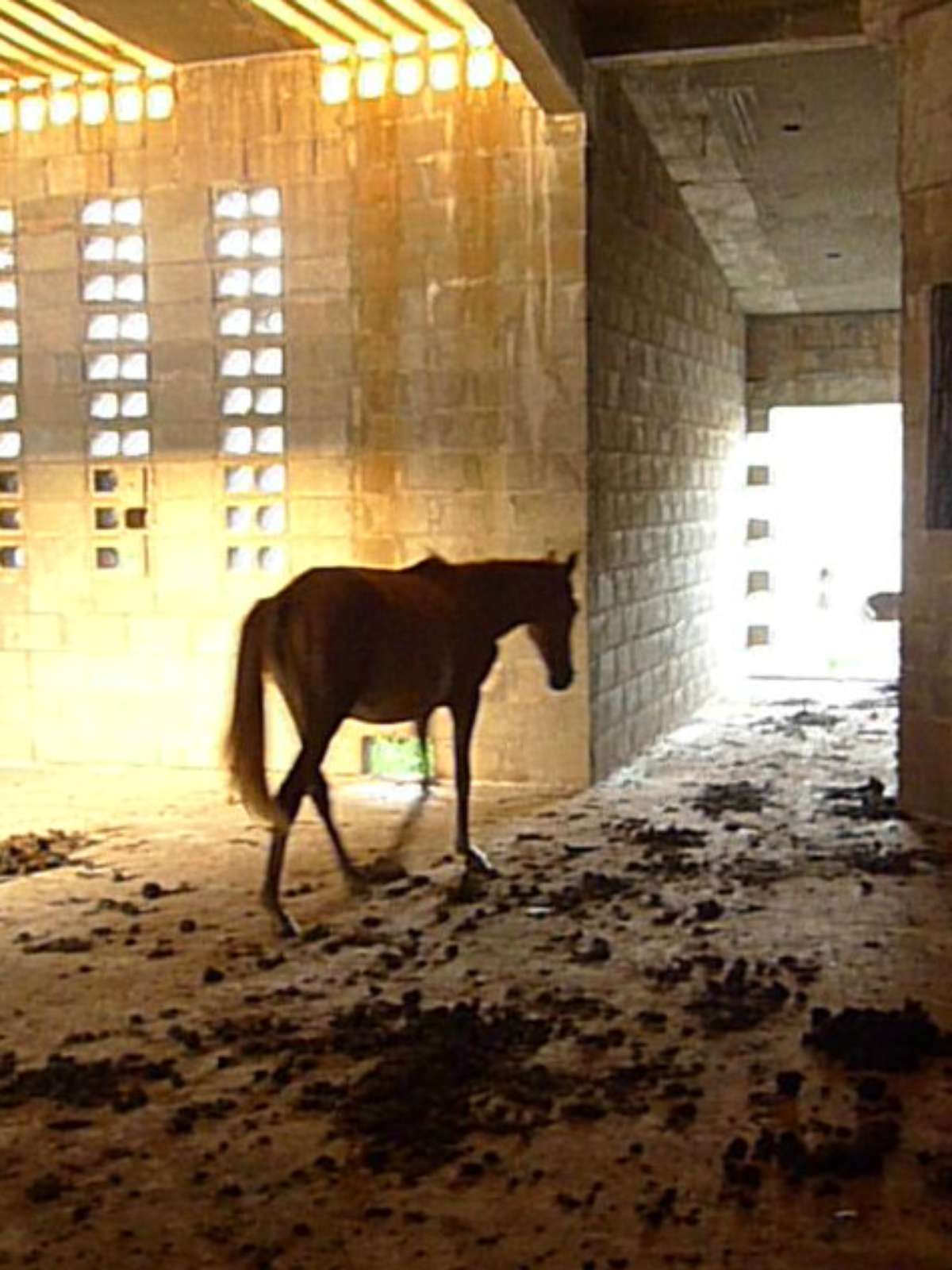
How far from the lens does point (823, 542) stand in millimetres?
13258

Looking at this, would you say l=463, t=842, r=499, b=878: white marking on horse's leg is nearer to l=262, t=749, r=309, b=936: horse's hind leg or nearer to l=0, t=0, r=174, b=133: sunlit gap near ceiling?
l=262, t=749, r=309, b=936: horse's hind leg

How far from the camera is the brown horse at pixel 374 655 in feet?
15.9

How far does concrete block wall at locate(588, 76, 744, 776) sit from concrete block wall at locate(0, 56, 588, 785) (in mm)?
244

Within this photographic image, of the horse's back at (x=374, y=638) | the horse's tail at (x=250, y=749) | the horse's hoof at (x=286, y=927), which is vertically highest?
the horse's back at (x=374, y=638)

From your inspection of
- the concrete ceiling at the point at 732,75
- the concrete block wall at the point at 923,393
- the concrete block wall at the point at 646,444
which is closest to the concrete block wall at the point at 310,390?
the concrete block wall at the point at 646,444

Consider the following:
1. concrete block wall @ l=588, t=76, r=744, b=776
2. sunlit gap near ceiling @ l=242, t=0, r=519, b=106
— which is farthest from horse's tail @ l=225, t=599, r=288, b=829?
sunlit gap near ceiling @ l=242, t=0, r=519, b=106

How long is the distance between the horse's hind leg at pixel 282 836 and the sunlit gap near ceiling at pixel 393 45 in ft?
11.7

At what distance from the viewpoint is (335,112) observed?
7.21m

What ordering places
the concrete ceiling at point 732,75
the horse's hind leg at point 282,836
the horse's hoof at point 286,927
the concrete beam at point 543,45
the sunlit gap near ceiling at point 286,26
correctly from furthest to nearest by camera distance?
1. the sunlit gap near ceiling at point 286,26
2. the concrete ceiling at point 732,75
3. the concrete beam at point 543,45
4. the horse's hind leg at point 282,836
5. the horse's hoof at point 286,927

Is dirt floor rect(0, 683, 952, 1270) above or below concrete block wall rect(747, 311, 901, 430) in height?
below

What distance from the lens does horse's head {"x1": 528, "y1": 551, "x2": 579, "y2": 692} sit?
5.69 metres

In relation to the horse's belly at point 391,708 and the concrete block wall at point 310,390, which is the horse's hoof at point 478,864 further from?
the concrete block wall at point 310,390

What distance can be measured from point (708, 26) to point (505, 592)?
2.99m

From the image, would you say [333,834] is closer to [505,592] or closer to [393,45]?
[505,592]
